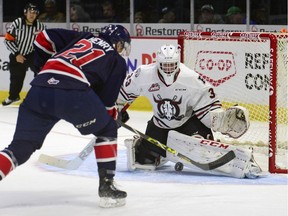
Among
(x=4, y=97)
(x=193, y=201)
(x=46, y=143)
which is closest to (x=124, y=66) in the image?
(x=193, y=201)

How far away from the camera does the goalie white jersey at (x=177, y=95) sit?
4.93 meters

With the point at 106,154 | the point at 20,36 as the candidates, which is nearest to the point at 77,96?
the point at 106,154

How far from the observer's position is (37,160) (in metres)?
5.38

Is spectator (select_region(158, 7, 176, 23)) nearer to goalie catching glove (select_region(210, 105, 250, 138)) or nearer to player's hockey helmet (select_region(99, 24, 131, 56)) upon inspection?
goalie catching glove (select_region(210, 105, 250, 138))

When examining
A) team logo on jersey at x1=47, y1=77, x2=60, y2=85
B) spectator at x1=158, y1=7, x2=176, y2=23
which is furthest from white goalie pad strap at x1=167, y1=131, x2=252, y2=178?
spectator at x1=158, y1=7, x2=176, y2=23

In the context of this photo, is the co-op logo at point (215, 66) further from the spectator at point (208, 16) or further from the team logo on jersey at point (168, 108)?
the spectator at point (208, 16)

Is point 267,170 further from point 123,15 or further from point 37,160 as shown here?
point 123,15

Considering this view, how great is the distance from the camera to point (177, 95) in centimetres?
494

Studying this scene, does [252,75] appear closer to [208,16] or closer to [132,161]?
[208,16]

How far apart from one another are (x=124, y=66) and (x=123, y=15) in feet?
16.9

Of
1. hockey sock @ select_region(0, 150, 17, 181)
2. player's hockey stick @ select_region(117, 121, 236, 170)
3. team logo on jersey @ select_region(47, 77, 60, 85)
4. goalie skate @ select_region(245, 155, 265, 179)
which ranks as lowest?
goalie skate @ select_region(245, 155, 265, 179)

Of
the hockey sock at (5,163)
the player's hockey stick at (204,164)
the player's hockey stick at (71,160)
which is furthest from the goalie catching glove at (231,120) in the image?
the hockey sock at (5,163)

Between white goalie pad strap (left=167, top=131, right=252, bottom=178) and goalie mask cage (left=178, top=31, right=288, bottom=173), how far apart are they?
0.27 meters

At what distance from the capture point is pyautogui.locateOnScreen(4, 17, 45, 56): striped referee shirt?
830 cm
